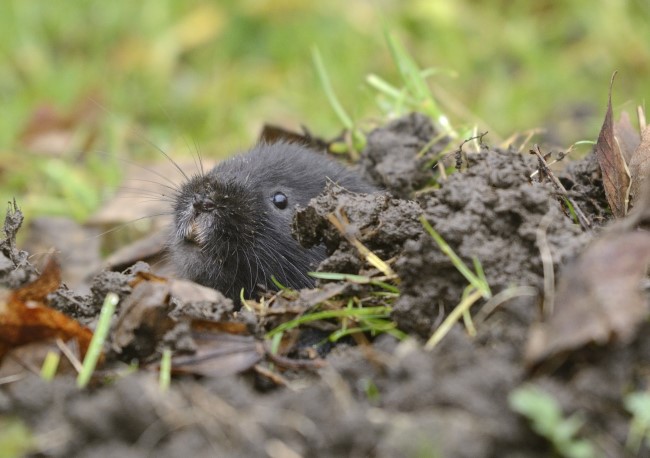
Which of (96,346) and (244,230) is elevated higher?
(244,230)

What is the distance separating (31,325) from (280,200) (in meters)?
1.63

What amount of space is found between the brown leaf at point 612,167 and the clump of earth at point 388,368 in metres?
0.16

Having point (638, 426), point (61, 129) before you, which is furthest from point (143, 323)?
point (61, 129)

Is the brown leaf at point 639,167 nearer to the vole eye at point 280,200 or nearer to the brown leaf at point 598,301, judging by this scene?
the brown leaf at point 598,301

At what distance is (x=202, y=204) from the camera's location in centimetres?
386

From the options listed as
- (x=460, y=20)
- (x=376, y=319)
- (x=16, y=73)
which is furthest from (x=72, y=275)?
(x=460, y=20)

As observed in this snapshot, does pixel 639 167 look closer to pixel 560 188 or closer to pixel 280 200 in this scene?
pixel 560 188

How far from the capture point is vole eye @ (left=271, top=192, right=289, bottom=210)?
13.3 ft

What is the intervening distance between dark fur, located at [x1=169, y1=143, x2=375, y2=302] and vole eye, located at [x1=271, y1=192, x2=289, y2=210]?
0.07ft

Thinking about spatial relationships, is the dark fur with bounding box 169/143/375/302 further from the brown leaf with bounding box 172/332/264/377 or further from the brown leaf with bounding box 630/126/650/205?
the brown leaf with bounding box 630/126/650/205

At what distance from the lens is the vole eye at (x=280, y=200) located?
13.3 feet

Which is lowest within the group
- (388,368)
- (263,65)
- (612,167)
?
(388,368)

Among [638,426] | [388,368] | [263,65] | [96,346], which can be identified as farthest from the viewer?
[263,65]

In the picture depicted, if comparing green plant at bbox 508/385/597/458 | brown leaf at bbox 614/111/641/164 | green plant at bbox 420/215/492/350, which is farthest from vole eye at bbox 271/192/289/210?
green plant at bbox 508/385/597/458
